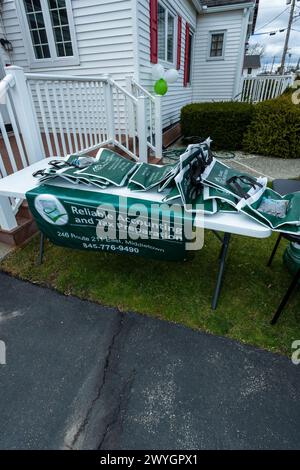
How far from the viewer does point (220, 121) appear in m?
6.13

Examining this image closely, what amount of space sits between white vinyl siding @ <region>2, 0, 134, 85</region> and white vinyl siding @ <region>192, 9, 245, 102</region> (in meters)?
6.62

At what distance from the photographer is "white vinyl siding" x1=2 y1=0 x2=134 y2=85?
4371 millimetres

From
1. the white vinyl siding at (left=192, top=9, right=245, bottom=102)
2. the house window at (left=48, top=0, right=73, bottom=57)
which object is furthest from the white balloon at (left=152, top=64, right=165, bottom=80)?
the white vinyl siding at (left=192, top=9, right=245, bottom=102)

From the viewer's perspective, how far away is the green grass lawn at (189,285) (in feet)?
6.31

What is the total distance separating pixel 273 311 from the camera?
2025mm

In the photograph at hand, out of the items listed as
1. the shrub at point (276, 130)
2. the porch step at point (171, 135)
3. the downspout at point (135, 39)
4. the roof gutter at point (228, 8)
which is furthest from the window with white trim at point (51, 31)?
the roof gutter at point (228, 8)

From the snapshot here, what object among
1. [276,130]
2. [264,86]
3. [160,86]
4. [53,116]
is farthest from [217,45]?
[53,116]

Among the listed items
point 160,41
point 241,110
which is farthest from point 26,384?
point 160,41

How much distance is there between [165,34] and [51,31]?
9.24 ft

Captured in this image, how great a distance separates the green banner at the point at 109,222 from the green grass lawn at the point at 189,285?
0.43m

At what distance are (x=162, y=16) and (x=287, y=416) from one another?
774 cm

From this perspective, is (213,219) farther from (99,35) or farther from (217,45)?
(217,45)

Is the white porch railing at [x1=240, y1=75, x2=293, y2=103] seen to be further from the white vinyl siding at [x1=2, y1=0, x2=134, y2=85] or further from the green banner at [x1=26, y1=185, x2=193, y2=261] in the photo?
the green banner at [x1=26, y1=185, x2=193, y2=261]
